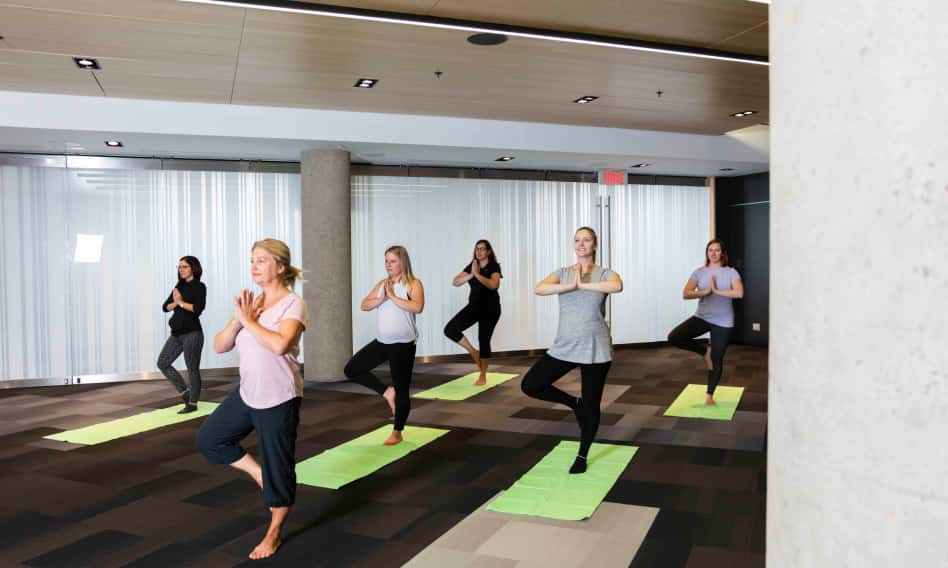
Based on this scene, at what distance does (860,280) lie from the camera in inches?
38.5

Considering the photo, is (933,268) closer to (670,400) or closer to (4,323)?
(670,400)

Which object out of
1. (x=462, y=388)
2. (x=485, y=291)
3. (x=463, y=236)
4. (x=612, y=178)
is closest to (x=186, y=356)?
(x=462, y=388)

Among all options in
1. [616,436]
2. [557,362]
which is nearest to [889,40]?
[557,362]

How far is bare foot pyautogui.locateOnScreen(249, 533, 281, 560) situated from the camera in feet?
10.7

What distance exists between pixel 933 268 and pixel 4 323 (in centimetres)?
949

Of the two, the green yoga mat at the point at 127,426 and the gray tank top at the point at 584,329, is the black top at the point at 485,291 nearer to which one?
the green yoga mat at the point at 127,426

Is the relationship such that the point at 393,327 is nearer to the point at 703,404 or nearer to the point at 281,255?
the point at 281,255

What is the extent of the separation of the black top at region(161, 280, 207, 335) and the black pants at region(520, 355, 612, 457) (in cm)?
362

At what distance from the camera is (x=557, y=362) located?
14.6ft

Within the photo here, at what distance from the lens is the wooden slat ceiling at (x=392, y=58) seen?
15.4ft

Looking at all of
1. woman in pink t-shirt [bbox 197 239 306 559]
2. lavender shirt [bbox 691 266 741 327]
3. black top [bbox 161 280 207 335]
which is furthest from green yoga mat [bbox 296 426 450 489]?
lavender shirt [bbox 691 266 741 327]

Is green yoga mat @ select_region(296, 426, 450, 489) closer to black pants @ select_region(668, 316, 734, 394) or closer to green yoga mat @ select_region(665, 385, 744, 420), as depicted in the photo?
green yoga mat @ select_region(665, 385, 744, 420)

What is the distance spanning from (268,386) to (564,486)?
202 cm

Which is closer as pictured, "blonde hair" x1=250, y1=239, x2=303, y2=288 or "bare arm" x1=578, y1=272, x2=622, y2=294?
"blonde hair" x1=250, y1=239, x2=303, y2=288
